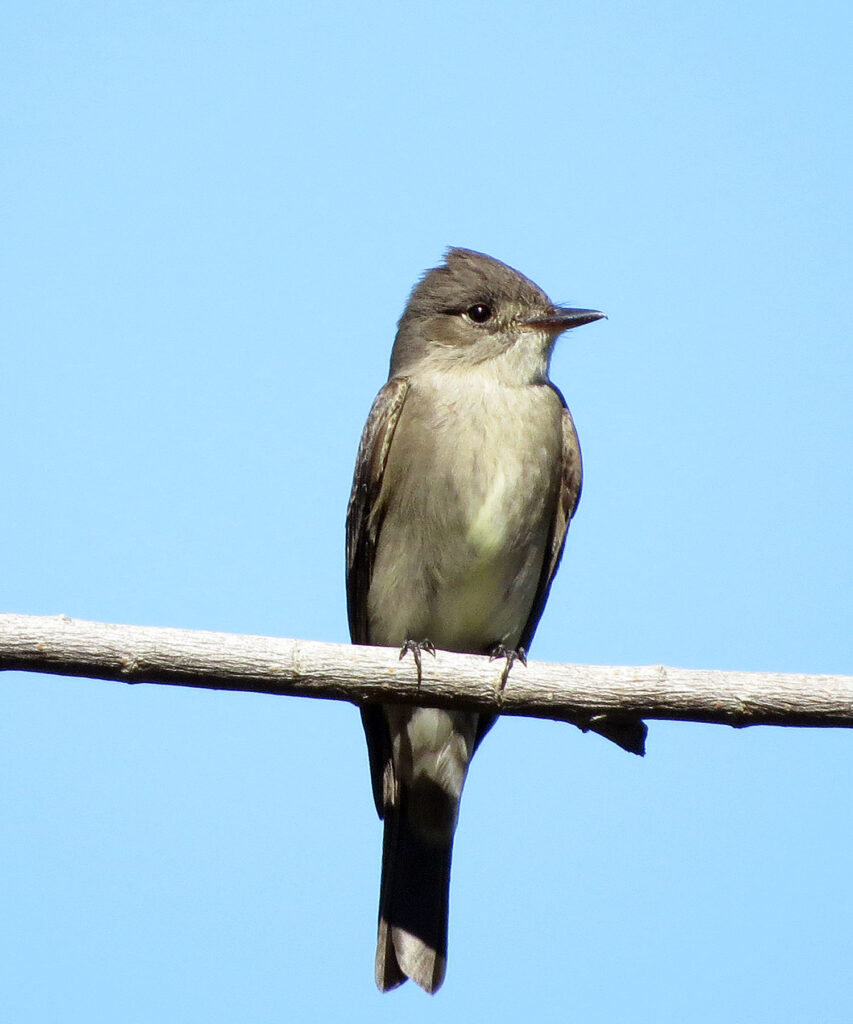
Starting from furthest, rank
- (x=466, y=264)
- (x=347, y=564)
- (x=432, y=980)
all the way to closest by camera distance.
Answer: (x=466, y=264) → (x=347, y=564) → (x=432, y=980)

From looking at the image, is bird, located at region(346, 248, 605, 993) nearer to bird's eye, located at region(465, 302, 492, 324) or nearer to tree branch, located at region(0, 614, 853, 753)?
bird's eye, located at region(465, 302, 492, 324)

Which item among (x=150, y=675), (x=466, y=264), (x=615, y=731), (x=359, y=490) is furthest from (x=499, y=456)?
(x=150, y=675)

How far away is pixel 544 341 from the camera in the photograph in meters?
6.86

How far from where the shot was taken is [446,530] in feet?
20.4

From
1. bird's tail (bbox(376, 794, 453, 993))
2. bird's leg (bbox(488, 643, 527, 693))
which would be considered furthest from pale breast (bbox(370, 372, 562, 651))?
bird's tail (bbox(376, 794, 453, 993))

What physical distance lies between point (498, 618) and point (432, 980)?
5.90 ft

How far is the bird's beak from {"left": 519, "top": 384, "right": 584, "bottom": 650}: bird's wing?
0.53m

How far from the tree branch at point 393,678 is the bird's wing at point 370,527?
5.88 feet

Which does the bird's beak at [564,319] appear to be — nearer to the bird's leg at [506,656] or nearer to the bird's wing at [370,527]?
the bird's wing at [370,527]

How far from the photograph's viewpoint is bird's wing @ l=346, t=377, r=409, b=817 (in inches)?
257

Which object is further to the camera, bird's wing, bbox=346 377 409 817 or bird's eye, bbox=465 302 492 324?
bird's eye, bbox=465 302 492 324

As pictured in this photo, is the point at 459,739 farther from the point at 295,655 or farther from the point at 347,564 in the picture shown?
the point at 295,655

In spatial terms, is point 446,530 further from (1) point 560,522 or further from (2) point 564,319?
(2) point 564,319

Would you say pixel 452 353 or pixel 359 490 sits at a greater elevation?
pixel 452 353
